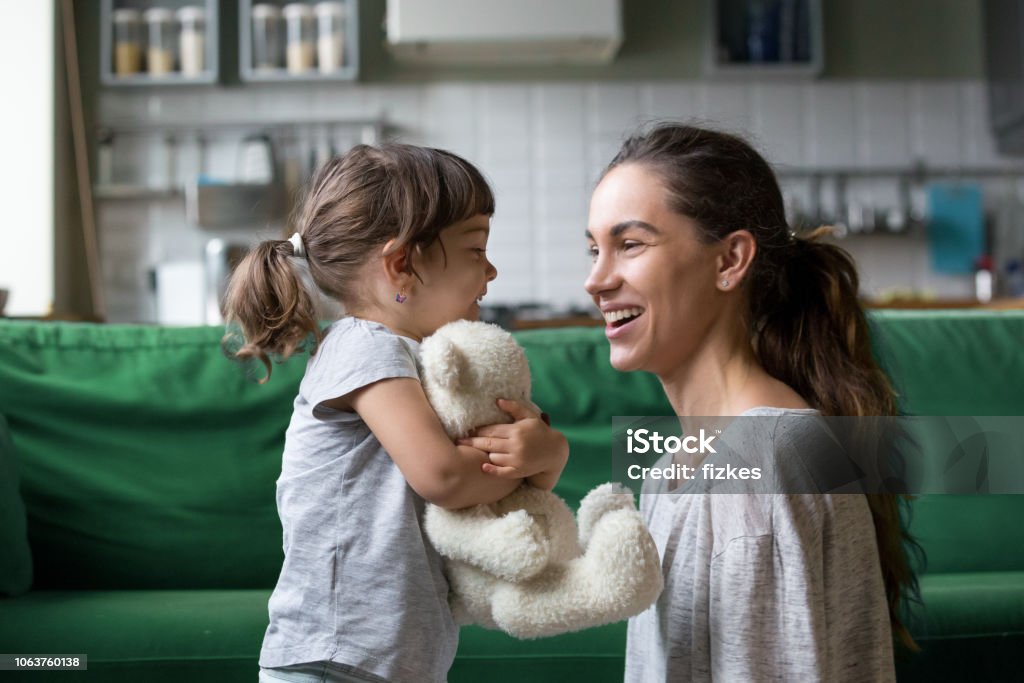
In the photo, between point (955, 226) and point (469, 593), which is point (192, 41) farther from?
point (469, 593)

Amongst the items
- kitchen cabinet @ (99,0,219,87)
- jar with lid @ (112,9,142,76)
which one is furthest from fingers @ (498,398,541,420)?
jar with lid @ (112,9,142,76)

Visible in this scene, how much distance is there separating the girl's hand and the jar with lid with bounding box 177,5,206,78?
4028mm

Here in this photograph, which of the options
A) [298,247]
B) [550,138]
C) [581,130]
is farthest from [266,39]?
[298,247]

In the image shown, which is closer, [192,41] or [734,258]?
[734,258]

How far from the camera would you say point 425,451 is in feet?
3.18

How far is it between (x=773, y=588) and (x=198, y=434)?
1.19 m

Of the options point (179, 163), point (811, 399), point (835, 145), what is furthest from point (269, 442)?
point (835, 145)

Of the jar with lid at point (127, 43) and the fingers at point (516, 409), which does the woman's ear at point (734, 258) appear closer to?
the fingers at point (516, 409)

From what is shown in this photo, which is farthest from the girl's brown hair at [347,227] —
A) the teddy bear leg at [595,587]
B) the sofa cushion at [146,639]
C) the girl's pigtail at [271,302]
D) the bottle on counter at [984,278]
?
the bottle on counter at [984,278]

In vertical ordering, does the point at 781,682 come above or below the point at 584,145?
below

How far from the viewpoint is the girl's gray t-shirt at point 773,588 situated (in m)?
0.95

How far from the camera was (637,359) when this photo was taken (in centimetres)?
113

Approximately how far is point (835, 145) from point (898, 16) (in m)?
0.69

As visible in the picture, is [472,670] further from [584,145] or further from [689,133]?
[584,145]
